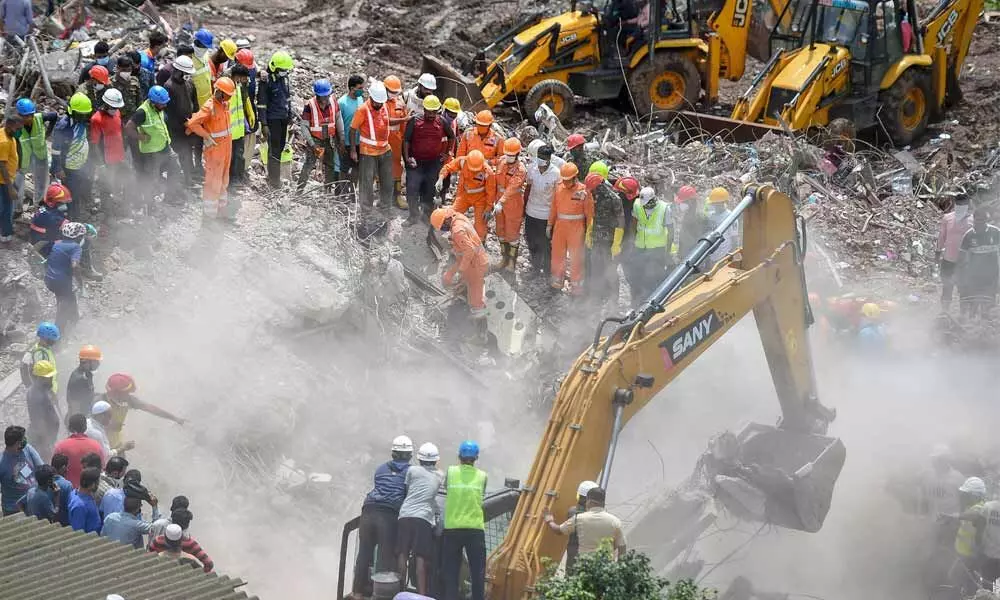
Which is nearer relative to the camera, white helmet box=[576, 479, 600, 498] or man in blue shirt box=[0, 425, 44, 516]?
white helmet box=[576, 479, 600, 498]

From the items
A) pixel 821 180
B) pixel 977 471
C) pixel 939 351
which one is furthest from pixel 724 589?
pixel 821 180

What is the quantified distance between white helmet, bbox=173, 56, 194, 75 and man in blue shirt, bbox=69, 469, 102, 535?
5.63 meters

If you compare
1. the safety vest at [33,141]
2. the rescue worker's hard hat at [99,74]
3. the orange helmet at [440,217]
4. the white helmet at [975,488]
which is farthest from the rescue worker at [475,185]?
A: the white helmet at [975,488]

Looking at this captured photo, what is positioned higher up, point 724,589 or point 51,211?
point 51,211

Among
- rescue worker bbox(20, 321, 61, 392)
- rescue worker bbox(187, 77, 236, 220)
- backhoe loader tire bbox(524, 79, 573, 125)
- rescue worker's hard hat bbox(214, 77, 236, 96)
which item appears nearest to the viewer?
rescue worker bbox(20, 321, 61, 392)

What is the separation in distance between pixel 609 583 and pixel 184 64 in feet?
27.8

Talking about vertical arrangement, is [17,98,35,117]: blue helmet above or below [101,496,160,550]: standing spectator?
above

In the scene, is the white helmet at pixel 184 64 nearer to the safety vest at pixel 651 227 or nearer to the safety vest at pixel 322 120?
the safety vest at pixel 322 120

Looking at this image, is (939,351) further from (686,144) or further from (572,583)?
(572,583)

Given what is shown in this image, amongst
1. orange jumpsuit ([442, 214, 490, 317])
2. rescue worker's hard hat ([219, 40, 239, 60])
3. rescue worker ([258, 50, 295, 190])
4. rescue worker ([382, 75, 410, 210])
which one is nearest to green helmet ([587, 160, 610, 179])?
orange jumpsuit ([442, 214, 490, 317])

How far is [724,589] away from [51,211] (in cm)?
710

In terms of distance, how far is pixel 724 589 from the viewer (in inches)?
439

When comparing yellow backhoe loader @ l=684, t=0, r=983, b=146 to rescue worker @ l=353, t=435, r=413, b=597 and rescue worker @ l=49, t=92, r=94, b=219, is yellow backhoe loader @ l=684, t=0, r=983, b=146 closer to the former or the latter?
rescue worker @ l=49, t=92, r=94, b=219

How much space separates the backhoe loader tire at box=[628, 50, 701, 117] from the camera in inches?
799
